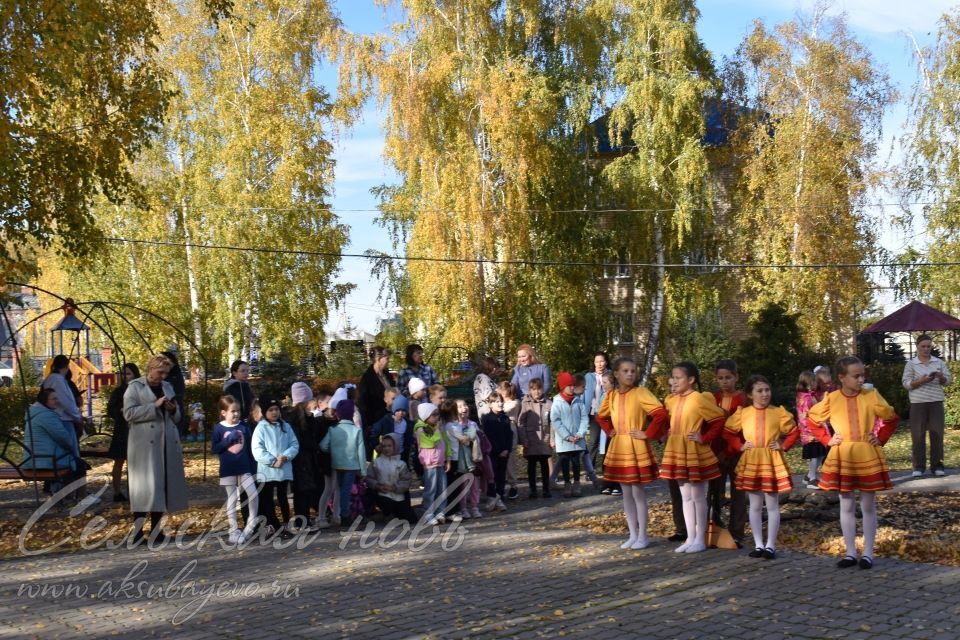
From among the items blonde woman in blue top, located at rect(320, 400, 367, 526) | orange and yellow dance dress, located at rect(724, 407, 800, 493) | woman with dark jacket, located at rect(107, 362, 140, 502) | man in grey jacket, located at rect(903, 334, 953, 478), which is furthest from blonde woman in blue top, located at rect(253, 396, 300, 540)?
man in grey jacket, located at rect(903, 334, 953, 478)

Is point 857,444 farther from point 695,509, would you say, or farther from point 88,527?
point 88,527

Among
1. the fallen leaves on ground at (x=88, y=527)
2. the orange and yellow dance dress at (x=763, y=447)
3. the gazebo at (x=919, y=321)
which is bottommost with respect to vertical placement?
the fallen leaves on ground at (x=88, y=527)

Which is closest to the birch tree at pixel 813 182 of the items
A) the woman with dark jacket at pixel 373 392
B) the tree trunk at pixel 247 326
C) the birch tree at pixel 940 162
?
the birch tree at pixel 940 162

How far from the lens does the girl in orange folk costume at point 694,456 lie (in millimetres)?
9734

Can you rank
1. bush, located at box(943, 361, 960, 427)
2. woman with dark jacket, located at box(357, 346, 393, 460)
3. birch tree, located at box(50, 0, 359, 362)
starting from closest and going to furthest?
1. woman with dark jacket, located at box(357, 346, 393, 460)
2. bush, located at box(943, 361, 960, 427)
3. birch tree, located at box(50, 0, 359, 362)

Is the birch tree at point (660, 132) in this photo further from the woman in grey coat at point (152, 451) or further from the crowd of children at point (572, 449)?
the woman in grey coat at point (152, 451)

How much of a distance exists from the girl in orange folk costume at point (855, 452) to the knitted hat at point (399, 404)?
18.2 feet

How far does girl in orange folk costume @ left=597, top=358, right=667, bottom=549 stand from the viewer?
10055 mm

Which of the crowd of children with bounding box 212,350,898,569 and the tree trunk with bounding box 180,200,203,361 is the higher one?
the tree trunk with bounding box 180,200,203,361

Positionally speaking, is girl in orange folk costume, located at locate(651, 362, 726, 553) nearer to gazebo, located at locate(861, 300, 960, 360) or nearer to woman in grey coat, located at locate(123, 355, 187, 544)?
woman in grey coat, located at locate(123, 355, 187, 544)

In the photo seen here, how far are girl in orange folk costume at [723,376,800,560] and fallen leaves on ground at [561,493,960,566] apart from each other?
2.11 feet

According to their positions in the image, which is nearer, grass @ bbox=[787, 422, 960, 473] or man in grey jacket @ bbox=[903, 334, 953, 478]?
man in grey jacket @ bbox=[903, 334, 953, 478]

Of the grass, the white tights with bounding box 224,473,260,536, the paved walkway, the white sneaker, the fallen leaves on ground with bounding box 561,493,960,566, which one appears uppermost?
the white tights with bounding box 224,473,260,536

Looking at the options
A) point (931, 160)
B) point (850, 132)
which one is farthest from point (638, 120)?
point (931, 160)
